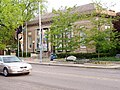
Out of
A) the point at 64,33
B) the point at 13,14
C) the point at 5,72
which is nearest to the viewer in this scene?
the point at 5,72

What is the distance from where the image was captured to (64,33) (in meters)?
35.6

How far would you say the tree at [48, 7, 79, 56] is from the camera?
3484 centimetres

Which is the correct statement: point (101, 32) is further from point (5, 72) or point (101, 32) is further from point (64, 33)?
point (5, 72)

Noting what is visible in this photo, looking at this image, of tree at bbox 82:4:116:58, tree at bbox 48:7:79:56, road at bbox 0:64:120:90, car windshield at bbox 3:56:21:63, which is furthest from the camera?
tree at bbox 48:7:79:56

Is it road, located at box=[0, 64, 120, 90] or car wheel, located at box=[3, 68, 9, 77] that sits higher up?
car wheel, located at box=[3, 68, 9, 77]

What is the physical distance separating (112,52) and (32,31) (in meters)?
24.7

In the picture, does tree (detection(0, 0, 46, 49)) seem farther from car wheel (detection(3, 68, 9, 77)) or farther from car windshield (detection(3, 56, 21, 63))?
car wheel (detection(3, 68, 9, 77))

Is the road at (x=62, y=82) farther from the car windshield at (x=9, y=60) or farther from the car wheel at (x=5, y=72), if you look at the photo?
the car windshield at (x=9, y=60)

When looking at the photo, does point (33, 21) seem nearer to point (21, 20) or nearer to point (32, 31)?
point (32, 31)

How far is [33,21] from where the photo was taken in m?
62.8

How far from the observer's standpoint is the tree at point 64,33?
114 ft

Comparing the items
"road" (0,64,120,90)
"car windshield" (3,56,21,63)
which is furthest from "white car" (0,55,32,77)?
"road" (0,64,120,90)

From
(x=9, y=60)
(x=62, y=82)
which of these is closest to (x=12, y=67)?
(x=9, y=60)

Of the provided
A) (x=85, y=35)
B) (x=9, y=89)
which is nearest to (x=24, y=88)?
(x=9, y=89)
